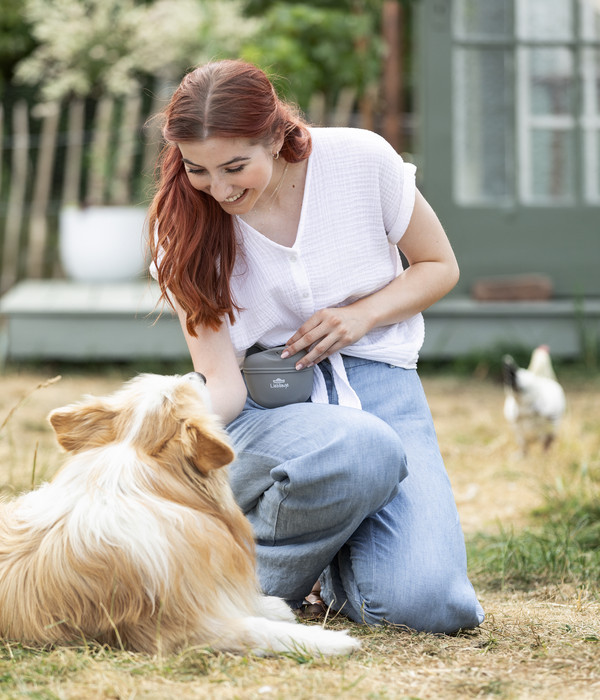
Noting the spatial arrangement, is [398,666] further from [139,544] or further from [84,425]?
[84,425]

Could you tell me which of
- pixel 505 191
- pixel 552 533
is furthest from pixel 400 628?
pixel 505 191

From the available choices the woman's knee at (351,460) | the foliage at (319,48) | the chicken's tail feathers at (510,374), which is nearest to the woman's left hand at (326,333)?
the woman's knee at (351,460)

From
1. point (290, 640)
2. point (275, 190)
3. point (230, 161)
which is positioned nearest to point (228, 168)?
point (230, 161)

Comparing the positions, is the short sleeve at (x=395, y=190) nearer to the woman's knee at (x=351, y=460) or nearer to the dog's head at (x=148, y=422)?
the woman's knee at (x=351, y=460)

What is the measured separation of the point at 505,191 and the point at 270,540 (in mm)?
5272

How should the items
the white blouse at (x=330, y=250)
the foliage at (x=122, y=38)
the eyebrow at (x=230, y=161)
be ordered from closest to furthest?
the eyebrow at (x=230, y=161), the white blouse at (x=330, y=250), the foliage at (x=122, y=38)

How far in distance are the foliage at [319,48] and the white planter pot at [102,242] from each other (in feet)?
9.49

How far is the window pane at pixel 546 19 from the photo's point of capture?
23.5 feet

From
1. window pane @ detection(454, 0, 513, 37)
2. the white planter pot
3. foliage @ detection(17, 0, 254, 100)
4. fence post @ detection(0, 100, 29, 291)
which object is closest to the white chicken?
window pane @ detection(454, 0, 513, 37)

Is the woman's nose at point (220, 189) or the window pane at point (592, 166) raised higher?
the window pane at point (592, 166)

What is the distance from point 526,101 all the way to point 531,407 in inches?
126

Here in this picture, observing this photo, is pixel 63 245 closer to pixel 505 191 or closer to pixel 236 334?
pixel 505 191

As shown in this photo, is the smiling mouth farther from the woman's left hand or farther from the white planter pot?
the white planter pot

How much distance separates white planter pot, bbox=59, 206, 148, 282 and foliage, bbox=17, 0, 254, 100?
3441mm
